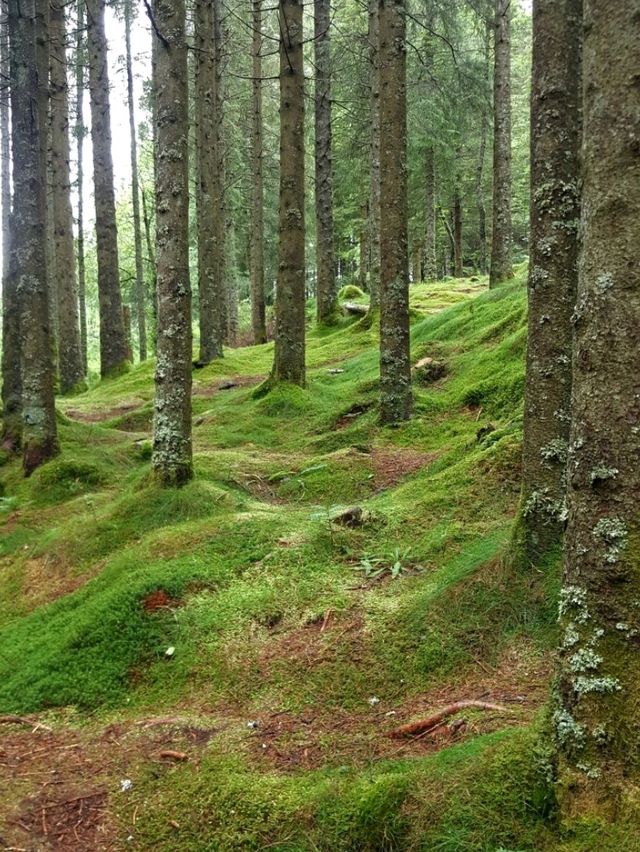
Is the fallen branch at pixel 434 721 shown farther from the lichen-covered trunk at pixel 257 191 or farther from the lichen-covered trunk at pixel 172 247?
the lichen-covered trunk at pixel 257 191

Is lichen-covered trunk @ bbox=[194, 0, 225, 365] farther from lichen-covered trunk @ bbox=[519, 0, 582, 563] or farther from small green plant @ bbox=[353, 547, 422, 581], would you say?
lichen-covered trunk @ bbox=[519, 0, 582, 563]

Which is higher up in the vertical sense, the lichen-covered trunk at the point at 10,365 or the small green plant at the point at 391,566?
the lichen-covered trunk at the point at 10,365

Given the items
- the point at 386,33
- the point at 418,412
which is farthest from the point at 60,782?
the point at 386,33

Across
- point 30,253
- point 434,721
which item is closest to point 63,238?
point 30,253

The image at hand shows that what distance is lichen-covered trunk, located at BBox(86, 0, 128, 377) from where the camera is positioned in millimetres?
15719

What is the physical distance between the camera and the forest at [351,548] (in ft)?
7.04

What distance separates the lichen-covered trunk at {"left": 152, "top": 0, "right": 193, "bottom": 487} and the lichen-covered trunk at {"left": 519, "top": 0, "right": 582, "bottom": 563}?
3.43m

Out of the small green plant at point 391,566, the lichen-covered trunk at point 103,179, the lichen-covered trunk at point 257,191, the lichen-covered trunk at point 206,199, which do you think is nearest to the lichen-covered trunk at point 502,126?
the lichen-covered trunk at point 257,191

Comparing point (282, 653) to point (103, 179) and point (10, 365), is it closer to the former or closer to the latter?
point (10, 365)

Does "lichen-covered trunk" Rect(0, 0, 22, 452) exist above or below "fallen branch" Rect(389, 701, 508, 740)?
above

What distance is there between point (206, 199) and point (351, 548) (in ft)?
41.1

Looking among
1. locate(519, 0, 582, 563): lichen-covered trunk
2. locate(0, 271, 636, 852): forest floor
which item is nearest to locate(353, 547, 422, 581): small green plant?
locate(0, 271, 636, 852): forest floor

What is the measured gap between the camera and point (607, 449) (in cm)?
214

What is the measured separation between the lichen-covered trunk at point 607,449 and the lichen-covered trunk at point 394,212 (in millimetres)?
5995
